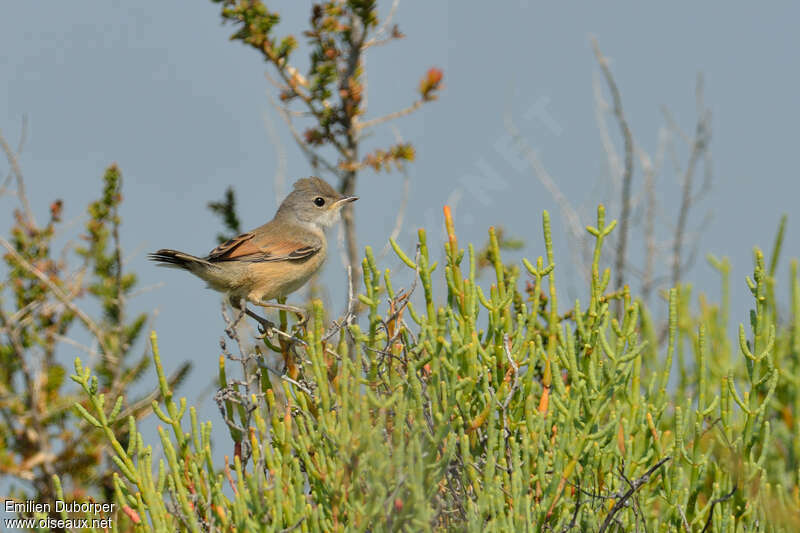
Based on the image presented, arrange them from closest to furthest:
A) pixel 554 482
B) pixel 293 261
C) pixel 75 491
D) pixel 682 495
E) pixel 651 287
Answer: pixel 554 482 < pixel 682 495 < pixel 75 491 < pixel 293 261 < pixel 651 287

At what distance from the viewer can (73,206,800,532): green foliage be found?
2.87 meters

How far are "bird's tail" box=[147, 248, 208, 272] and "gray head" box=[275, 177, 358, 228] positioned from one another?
1.09 meters

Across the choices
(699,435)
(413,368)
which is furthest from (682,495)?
(413,368)

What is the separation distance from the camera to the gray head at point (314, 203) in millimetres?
6527

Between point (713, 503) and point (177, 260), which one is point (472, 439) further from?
point (177, 260)

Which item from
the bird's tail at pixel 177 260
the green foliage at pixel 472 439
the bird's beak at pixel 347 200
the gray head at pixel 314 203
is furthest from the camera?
the gray head at pixel 314 203

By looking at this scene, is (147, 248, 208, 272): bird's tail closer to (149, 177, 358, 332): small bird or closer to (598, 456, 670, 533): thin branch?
(149, 177, 358, 332): small bird

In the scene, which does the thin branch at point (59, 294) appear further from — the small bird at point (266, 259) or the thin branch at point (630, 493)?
the thin branch at point (630, 493)

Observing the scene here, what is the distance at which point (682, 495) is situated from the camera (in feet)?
10.2

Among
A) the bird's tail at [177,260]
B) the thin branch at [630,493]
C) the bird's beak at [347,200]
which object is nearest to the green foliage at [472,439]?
the thin branch at [630,493]

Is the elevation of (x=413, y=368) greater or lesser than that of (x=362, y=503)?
greater

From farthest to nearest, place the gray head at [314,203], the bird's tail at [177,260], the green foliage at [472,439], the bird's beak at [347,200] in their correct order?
the gray head at [314,203] < the bird's beak at [347,200] < the bird's tail at [177,260] < the green foliage at [472,439]

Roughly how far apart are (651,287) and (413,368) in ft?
19.2

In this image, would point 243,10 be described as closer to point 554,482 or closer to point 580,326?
point 580,326
